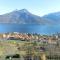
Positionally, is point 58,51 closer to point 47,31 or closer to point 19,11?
point 47,31

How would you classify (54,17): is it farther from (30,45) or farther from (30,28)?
(30,45)

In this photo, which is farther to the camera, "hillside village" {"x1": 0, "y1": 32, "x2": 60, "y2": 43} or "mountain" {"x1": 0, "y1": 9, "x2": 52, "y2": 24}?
"mountain" {"x1": 0, "y1": 9, "x2": 52, "y2": 24}

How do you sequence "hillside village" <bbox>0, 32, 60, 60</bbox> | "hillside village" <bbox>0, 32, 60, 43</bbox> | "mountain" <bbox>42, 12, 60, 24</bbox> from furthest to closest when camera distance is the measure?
1. "mountain" <bbox>42, 12, 60, 24</bbox>
2. "hillside village" <bbox>0, 32, 60, 43</bbox>
3. "hillside village" <bbox>0, 32, 60, 60</bbox>

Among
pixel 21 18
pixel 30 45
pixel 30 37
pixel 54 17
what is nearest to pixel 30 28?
pixel 30 37

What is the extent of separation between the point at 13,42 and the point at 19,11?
0.67 metres

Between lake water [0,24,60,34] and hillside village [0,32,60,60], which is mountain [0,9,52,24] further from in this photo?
hillside village [0,32,60,60]

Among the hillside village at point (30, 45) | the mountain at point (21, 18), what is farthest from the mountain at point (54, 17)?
the hillside village at point (30, 45)

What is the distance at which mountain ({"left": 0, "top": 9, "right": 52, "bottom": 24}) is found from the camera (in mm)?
4168

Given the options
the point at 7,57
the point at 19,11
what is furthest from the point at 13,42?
the point at 19,11

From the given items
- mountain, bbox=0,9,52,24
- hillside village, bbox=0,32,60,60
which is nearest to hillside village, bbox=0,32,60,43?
hillside village, bbox=0,32,60,60

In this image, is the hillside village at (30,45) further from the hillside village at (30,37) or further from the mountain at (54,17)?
the mountain at (54,17)

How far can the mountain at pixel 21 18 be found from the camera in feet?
13.7

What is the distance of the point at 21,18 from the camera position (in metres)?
4.26

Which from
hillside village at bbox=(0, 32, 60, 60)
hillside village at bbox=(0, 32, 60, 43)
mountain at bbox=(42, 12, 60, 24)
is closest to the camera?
hillside village at bbox=(0, 32, 60, 60)
